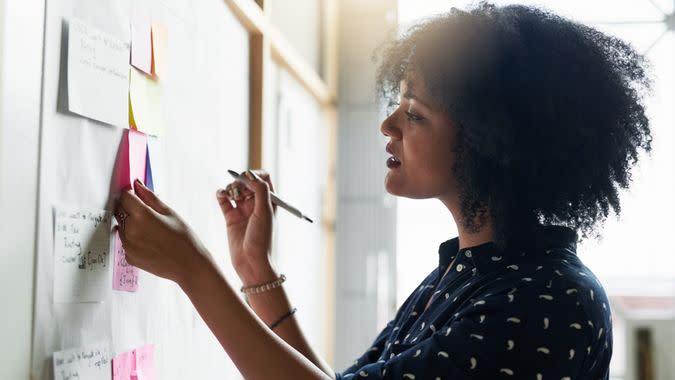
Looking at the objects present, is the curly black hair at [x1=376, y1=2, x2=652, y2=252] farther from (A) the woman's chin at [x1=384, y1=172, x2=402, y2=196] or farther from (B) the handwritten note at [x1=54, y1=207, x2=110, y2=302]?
(B) the handwritten note at [x1=54, y1=207, x2=110, y2=302]

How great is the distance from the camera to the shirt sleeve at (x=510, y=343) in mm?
878

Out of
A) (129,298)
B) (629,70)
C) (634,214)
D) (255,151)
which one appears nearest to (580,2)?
(634,214)

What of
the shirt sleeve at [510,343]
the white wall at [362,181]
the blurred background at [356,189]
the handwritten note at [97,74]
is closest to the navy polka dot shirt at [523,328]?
the shirt sleeve at [510,343]

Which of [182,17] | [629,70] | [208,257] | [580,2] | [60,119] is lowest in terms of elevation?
[208,257]

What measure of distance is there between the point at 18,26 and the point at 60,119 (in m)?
0.13

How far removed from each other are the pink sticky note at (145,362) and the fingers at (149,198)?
21cm

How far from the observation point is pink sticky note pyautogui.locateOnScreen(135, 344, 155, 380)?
3.50ft

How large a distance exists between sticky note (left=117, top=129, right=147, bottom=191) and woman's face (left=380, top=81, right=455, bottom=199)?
0.33 metres

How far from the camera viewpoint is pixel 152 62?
1101mm

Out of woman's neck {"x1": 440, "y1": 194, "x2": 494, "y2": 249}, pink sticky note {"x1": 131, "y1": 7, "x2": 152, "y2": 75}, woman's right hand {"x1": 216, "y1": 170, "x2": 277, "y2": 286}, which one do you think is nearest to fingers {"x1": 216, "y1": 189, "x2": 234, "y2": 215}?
woman's right hand {"x1": 216, "y1": 170, "x2": 277, "y2": 286}

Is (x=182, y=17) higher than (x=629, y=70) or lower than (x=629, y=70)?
higher

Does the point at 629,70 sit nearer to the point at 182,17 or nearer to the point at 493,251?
the point at 493,251

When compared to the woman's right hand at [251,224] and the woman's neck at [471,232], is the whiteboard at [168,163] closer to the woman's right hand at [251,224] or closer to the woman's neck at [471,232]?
the woman's right hand at [251,224]

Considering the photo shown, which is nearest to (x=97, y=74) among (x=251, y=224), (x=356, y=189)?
(x=251, y=224)
